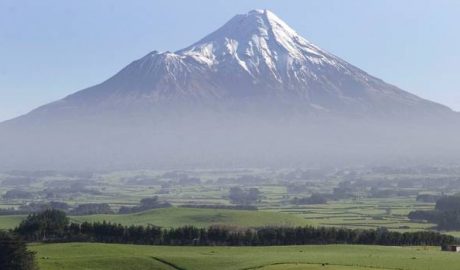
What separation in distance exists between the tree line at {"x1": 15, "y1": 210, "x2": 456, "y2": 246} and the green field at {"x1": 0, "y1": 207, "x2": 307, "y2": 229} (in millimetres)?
16831

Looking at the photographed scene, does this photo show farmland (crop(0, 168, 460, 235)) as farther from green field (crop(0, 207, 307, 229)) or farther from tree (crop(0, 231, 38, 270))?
tree (crop(0, 231, 38, 270))

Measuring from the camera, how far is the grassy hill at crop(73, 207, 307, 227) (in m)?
103

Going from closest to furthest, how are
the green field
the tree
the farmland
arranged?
the tree, the green field, the farmland

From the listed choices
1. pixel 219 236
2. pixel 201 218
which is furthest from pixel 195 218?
pixel 219 236

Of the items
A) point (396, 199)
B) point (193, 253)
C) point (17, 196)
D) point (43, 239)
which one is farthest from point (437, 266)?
point (17, 196)

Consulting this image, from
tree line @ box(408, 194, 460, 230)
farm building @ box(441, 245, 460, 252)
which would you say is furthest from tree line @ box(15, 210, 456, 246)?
tree line @ box(408, 194, 460, 230)

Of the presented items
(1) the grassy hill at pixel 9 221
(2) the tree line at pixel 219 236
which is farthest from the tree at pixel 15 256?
(1) the grassy hill at pixel 9 221

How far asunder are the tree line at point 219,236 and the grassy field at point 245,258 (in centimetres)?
666

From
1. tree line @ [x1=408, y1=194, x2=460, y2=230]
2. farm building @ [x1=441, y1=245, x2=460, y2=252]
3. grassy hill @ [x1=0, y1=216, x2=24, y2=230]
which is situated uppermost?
tree line @ [x1=408, y1=194, x2=460, y2=230]

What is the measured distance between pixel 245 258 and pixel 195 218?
46.6m

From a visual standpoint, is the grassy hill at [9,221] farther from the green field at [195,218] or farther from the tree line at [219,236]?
the tree line at [219,236]

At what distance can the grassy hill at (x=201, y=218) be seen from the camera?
10306 cm

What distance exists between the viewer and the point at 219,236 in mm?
81062

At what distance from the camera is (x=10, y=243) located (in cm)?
5728
